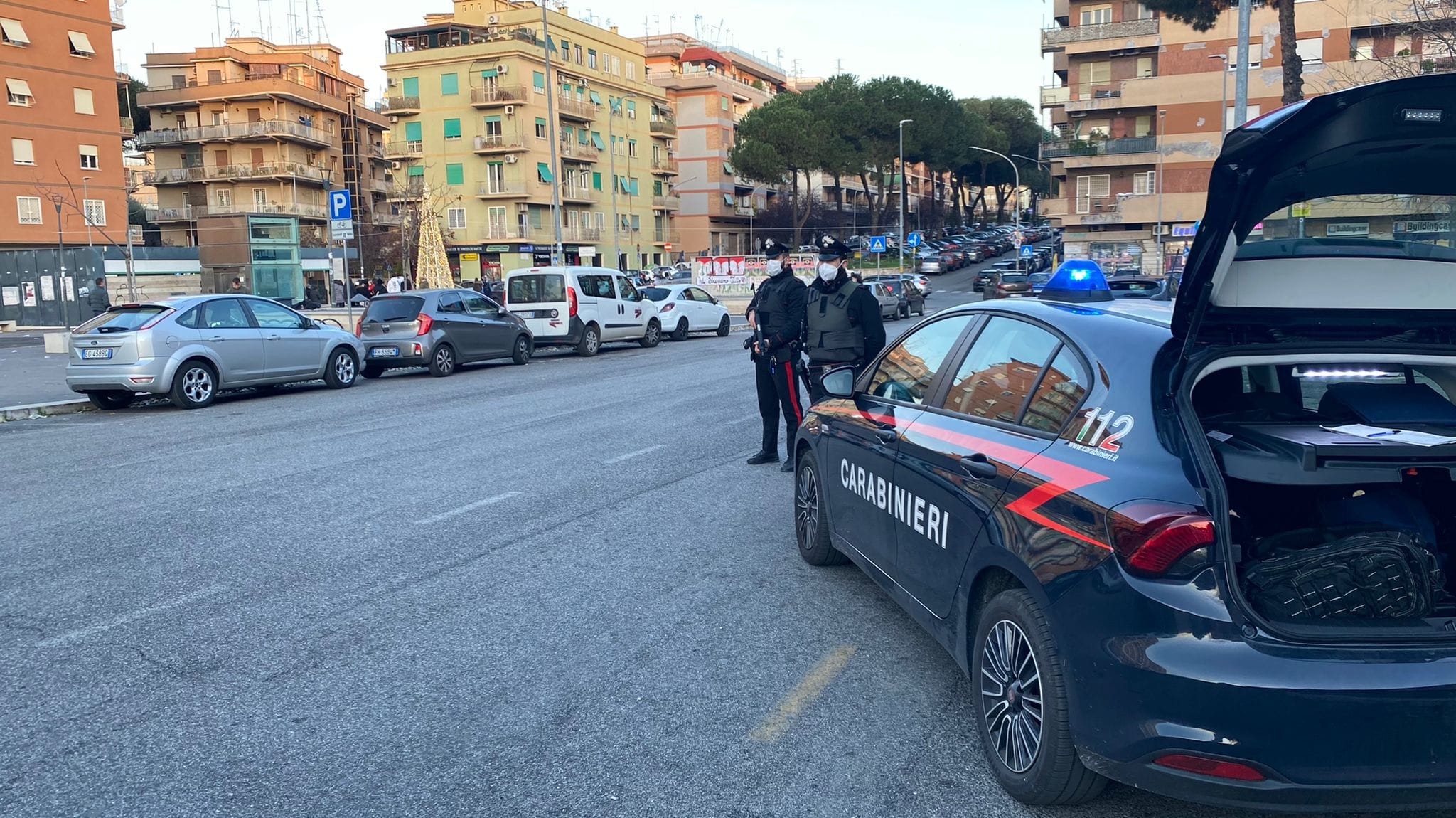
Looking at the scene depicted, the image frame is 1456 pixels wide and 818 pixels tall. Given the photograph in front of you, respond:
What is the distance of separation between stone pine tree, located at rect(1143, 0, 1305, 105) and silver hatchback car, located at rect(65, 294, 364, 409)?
750 inches

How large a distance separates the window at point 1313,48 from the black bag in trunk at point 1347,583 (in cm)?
6337

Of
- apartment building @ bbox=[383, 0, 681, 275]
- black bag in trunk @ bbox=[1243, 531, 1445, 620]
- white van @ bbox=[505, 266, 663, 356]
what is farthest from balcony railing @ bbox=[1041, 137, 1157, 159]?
black bag in trunk @ bbox=[1243, 531, 1445, 620]

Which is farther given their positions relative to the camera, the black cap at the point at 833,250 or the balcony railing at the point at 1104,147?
the balcony railing at the point at 1104,147

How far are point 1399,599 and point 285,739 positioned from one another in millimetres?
3751

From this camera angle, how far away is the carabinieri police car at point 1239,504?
2.87 m

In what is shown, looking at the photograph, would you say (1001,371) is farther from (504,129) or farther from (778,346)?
(504,129)

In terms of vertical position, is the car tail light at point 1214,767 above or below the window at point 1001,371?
below

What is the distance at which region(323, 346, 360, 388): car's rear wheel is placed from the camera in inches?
690

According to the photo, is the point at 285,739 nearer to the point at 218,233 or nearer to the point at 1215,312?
the point at 1215,312

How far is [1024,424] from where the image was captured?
3.81m

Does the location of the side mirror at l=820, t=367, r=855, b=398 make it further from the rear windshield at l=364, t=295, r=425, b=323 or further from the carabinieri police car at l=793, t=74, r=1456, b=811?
the rear windshield at l=364, t=295, r=425, b=323

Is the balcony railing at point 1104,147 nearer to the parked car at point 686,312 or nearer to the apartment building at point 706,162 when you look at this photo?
the apartment building at point 706,162

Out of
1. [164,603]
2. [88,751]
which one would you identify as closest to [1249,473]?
[88,751]

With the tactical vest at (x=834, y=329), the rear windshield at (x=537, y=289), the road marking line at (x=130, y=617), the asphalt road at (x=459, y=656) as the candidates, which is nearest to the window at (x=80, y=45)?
the rear windshield at (x=537, y=289)
